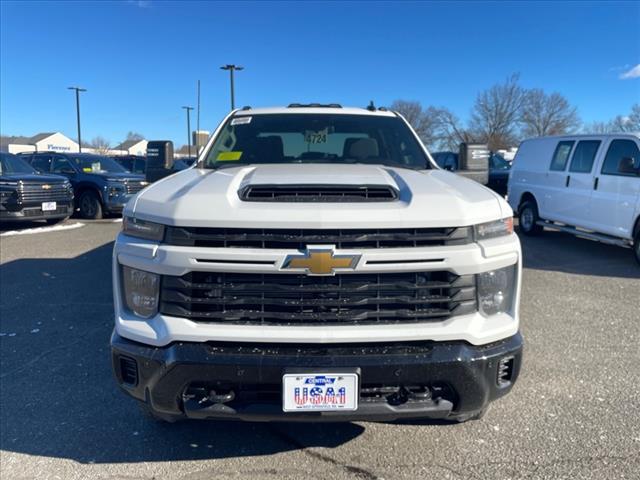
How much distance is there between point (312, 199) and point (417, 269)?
634 millimetres

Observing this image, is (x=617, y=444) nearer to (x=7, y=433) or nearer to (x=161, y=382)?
(x=161, y=382)

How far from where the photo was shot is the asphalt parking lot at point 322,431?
105 inches

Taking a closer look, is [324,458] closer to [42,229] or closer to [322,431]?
[322,431]

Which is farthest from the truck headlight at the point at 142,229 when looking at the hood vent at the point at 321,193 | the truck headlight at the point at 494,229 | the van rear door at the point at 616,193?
the van rear door at the point at 616,193

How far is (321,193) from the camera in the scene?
2.60 m

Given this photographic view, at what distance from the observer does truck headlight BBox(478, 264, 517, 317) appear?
7.95 feet

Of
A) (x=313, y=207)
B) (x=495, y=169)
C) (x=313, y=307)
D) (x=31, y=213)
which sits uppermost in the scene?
(x=495, y=169)

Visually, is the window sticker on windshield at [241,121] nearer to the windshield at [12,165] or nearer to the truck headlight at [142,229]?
the truck headlight at [142,229]

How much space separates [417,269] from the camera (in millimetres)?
2309

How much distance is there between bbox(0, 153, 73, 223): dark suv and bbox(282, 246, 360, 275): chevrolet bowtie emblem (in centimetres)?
1036

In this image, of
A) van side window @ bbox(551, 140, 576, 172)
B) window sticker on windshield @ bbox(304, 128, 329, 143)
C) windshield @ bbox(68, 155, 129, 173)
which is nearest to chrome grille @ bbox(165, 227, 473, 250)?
window sticker on windshield @ bbox(304, 128, 329, 143)

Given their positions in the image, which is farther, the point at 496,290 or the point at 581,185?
the point at 581,185

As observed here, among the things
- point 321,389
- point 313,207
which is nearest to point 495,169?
point 313,207

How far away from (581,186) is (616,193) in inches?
34.3
